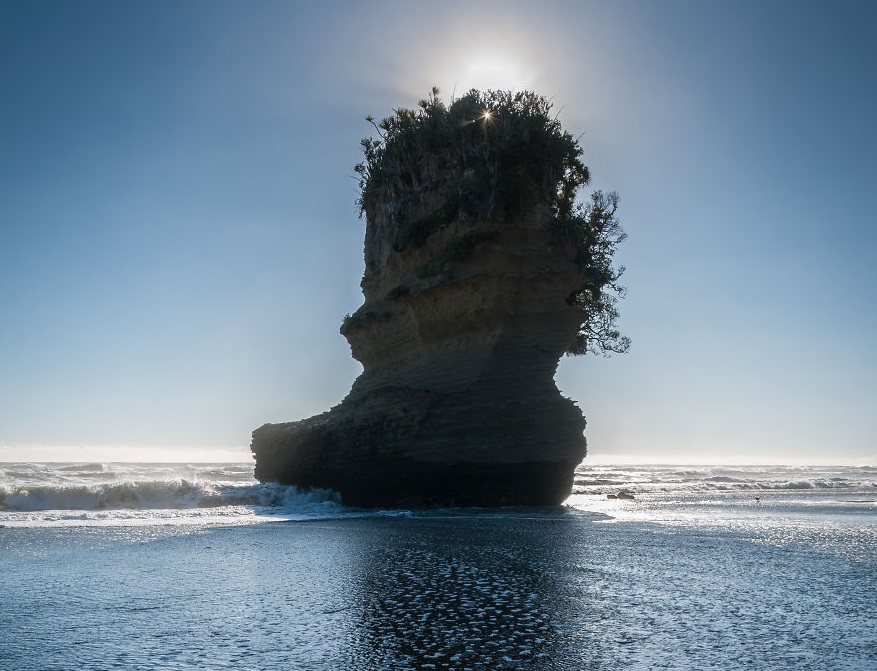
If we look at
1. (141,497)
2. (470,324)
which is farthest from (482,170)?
(141,497)

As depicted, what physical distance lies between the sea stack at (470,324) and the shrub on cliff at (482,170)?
0.05 meters

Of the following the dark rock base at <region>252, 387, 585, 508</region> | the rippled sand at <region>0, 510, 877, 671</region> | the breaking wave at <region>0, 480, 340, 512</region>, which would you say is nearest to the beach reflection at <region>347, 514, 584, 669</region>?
the rippled sand at <region>0, 510, 877, 671</region>

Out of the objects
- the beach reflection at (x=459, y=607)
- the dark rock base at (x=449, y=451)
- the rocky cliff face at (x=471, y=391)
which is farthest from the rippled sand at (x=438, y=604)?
the rocky cliff face at (x=471, y=391)

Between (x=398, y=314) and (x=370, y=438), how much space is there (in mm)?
4663

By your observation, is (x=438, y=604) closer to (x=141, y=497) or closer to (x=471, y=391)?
(x=471, y=391)

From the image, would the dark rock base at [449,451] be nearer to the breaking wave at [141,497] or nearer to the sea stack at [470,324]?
the sea stack at [470,324]

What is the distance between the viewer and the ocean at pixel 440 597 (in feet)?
14.8

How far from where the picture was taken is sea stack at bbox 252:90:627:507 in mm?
20859

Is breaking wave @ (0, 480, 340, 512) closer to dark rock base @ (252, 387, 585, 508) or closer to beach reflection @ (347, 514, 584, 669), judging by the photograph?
dark rock base @ (252, 387, 585, 508)

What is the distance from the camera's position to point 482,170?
2212 cm

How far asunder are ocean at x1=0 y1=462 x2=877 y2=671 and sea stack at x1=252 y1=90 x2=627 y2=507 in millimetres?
7019

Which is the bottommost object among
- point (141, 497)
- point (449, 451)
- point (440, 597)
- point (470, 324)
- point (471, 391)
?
point (141, 497)

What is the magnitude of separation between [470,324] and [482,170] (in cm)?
499

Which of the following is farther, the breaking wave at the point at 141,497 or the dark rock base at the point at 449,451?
the dark rock base at the point at 449,451
